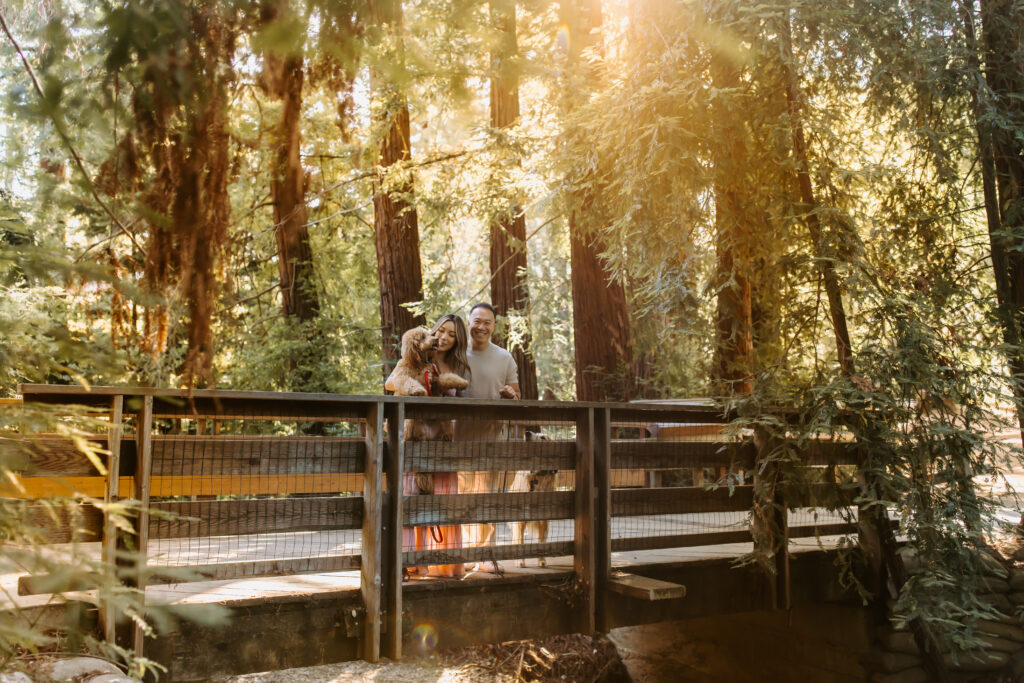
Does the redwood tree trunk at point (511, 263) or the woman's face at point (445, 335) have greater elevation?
the redwood tree trunk at point (511, 263)

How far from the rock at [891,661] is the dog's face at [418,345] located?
177 inches

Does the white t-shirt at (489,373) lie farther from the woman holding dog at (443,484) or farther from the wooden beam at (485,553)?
the wooden beam at (485,553)

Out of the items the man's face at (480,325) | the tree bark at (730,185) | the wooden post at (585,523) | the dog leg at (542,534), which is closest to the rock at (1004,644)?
the tree bark at (730,185)

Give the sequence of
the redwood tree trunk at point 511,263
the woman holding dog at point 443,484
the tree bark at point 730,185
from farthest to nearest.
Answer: the redwood tree trunk at point 511,263 < the tree bark at point 730,185 < the woman holding dog at point 443,484

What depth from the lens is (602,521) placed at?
5.79 meters

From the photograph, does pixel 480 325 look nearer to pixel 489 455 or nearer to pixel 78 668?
pixel 489 455

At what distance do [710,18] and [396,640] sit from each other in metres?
5.25

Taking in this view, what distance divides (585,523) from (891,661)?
3.22m

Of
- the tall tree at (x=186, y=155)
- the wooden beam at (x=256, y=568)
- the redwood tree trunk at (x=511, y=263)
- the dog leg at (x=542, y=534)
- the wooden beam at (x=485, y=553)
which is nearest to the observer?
the tall tree at (x=186, y=155)

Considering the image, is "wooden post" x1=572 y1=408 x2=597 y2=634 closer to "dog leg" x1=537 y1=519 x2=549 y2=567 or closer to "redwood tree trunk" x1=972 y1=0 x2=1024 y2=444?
"dog leg" x1=537 y1=519 x2=549 y2=567

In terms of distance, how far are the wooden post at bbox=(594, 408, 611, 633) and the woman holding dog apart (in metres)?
0.91

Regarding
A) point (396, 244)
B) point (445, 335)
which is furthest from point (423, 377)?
point (396, 244)

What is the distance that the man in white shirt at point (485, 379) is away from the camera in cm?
611

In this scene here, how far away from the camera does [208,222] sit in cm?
265
